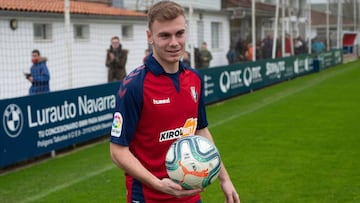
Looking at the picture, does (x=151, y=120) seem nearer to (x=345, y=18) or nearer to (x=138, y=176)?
(x=138, y=176)

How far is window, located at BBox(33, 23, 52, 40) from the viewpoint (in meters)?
19.6

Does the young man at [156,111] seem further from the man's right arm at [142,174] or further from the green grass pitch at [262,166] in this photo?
the green grass pitch at [262,166]

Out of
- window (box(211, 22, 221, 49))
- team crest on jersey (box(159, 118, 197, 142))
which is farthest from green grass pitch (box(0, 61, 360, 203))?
window (box(211, 22, 221, 49))

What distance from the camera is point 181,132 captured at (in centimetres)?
346

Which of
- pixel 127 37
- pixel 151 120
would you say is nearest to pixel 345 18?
pixel 127 37

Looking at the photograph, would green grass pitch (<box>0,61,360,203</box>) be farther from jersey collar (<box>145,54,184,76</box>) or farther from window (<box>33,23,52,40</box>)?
window (<box>33,23,52,40</box>)

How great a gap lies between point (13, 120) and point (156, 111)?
6.60 meters

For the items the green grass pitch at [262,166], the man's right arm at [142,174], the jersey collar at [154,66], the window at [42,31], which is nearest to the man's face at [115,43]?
the window at [42,31]

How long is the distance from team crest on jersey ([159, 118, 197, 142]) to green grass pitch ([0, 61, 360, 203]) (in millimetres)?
3956

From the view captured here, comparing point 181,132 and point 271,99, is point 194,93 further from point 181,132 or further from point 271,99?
point 271,99

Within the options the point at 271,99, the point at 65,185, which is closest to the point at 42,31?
the point at 271,99

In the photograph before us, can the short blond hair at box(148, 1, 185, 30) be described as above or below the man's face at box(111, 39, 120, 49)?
above

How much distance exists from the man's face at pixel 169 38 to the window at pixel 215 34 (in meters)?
30.3

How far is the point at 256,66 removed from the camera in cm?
2306
